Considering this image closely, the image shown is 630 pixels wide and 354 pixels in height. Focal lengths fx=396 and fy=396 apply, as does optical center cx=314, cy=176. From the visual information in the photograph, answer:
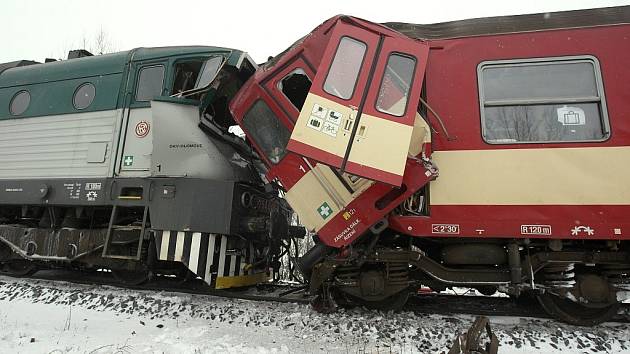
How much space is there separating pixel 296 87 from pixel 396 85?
139 centimetres

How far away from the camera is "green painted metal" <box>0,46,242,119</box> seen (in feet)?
19.0

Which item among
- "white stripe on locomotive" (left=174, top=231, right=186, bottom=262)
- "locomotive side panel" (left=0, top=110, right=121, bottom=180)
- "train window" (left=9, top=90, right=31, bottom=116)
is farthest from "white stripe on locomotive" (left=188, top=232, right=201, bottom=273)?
"train window" (left=9, top=90, right=31, bottom=116)

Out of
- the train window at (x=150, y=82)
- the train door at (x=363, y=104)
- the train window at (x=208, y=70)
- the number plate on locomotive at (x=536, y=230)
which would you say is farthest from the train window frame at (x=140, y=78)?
the number plate on locomotive at (x=536, y=230)

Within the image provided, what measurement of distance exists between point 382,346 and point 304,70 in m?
2.93

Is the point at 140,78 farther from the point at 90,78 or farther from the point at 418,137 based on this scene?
the point at 418,137

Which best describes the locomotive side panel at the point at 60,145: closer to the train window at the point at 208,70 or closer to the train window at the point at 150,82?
the train window at the point at 150,82

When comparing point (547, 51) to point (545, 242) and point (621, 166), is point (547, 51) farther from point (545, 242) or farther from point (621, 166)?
point (545, 242)

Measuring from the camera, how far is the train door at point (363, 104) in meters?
3.54

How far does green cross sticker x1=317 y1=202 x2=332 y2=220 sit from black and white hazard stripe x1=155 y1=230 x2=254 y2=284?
5.29ft

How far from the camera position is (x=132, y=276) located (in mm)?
6117

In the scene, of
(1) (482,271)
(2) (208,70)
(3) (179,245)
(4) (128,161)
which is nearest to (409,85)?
(1) (482,271)

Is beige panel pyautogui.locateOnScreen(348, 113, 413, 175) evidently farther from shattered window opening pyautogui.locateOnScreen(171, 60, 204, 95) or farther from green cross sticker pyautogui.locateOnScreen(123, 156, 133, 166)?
green cross sticker pyautogui.locateOnScreen(123, 156, 133, 166)

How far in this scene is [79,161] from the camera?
611cm

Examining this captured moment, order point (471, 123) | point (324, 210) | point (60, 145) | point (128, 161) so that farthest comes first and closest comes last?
point (60, 145), point (128, 161), point (324, 210), point (471, 123)
